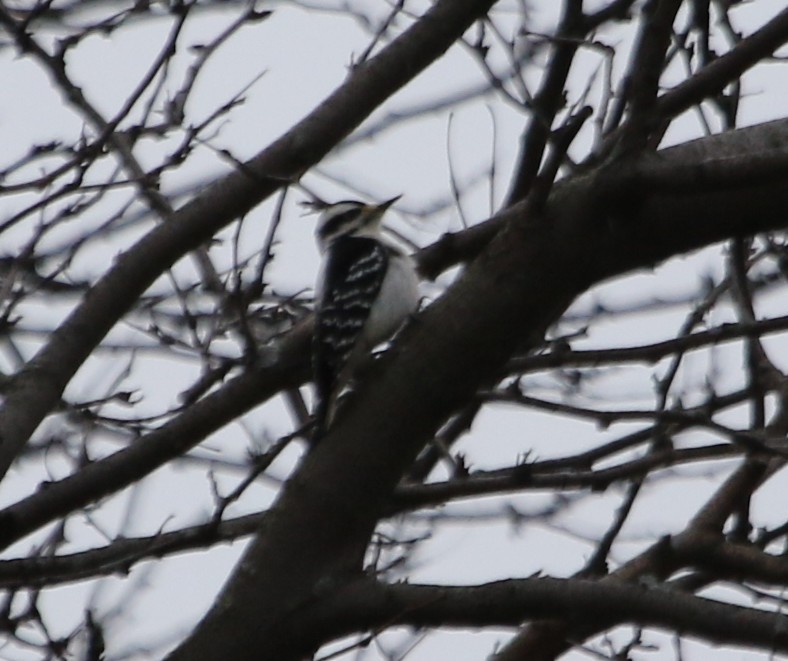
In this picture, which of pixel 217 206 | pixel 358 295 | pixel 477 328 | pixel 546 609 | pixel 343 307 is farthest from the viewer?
pixel 358 295

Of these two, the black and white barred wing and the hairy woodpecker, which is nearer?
the black and white barred wing

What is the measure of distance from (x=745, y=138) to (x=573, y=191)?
569 mm

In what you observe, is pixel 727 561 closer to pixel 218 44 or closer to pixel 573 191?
pixel 573 191

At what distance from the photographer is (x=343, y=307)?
6.05 meters

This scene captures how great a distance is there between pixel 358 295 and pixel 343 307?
213 mm

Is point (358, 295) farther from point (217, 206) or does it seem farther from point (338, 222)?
point (217, 206)

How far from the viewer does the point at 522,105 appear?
3.88 meters

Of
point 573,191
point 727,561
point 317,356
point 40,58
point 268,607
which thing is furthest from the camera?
point 317,356

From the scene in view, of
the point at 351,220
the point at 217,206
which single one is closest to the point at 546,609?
the point at 217,206

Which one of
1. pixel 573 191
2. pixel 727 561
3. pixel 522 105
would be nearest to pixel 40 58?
pixel 522 105

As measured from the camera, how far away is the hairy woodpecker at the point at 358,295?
5289mm

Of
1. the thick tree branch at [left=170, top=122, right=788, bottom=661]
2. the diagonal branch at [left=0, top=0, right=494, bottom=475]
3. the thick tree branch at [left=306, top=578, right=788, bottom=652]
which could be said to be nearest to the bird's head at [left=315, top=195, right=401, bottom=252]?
the diagonal branch at [left=0, top=0, right=494, bottom=475]

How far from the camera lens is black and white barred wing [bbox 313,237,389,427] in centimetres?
489

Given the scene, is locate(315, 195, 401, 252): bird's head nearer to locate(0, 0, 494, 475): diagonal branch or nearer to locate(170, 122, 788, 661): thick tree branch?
locate(0, 0, 494, 475): diagonal branch
